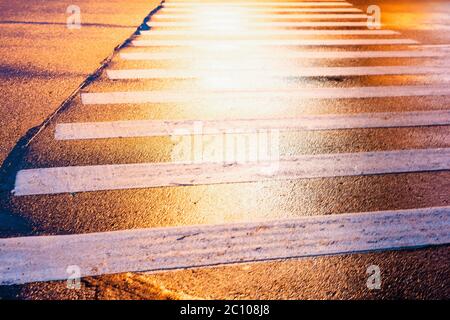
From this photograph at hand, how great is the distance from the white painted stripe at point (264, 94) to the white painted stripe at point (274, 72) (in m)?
0.64

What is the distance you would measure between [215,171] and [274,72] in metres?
3.25

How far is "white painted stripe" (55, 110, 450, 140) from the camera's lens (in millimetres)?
4711

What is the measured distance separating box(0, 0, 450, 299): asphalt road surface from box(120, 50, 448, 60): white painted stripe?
0.08 m

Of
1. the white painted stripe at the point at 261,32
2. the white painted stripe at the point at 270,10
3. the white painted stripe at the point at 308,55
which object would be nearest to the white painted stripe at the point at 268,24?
the white painted stripe at the point at 261,32

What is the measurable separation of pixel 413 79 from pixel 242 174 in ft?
13.9

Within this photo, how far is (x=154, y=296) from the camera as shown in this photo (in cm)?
271

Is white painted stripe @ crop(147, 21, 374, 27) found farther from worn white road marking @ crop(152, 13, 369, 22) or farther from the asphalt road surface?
the asphalt road surface

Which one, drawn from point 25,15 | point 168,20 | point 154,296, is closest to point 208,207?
point 154,296

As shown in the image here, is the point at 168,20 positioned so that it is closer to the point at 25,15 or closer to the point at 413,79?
the point at 25,15

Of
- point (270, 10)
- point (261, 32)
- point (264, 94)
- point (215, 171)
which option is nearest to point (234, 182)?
point (215, 171)

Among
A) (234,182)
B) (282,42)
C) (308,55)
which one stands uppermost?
(282,42)

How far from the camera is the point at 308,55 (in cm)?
752

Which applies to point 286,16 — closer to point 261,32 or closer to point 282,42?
point 261,32

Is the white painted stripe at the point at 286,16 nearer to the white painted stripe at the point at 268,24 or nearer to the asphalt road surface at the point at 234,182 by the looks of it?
the white painted stripe at the point at 268,24
